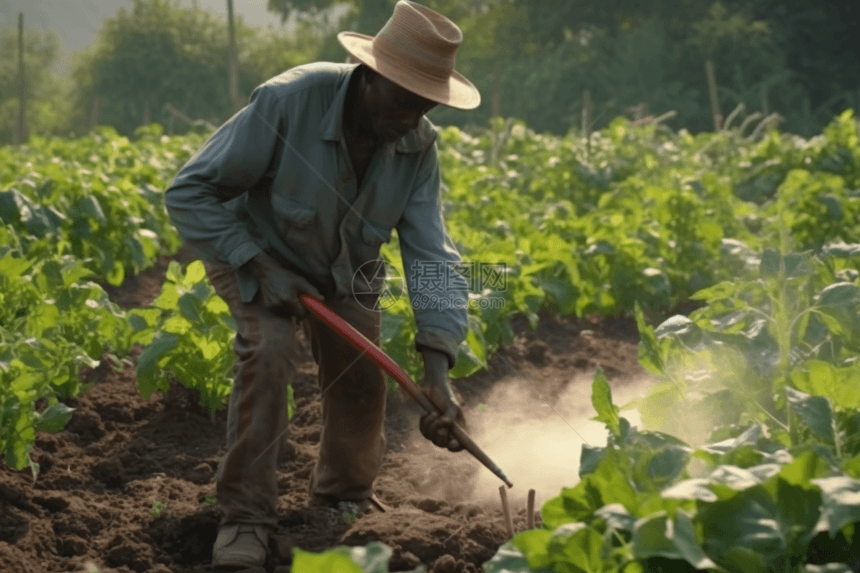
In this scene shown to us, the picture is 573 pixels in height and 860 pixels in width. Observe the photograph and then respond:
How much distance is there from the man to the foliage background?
76.0 feet

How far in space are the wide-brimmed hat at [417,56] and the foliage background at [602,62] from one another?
23356mm

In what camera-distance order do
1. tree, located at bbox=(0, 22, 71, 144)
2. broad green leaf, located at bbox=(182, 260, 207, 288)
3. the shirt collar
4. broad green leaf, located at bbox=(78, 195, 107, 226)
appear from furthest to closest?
1. tree, located at bbox=(0, 22, 71, 144)
2. broad green leaf, located at bbox=(78, 195, 107, 226)
3. broad green leaf, located at bbox=(182, 260, 207, 288)
4. the shirt collar

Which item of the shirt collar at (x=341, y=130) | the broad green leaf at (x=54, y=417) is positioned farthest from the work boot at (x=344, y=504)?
the shirt collar at (x=341, y=130)

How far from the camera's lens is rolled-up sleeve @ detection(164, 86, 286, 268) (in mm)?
3297

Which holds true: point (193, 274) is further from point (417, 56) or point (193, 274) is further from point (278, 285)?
point (417, 56)

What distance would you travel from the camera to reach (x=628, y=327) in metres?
6.78

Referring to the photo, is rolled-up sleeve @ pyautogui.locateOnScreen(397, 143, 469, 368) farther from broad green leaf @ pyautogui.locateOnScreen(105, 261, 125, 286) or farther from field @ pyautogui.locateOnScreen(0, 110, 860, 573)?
broad green leaf @ pyautogui.locateOnScreen(105, 261, 125, 286)

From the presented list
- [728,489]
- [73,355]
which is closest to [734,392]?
[728,489]

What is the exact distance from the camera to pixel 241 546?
323 cm

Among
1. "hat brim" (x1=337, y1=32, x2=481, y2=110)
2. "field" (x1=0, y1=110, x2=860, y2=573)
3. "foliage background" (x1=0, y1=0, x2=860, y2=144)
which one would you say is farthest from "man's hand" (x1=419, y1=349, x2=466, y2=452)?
"foliage background" (x1=0, y1=0, x2=860, y2=144)

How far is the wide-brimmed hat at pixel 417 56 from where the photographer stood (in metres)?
3.15

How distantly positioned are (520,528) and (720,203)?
5004mm

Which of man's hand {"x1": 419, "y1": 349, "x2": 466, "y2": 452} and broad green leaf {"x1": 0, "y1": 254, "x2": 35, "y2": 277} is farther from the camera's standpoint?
broad green leaf {"x1": 0, "y1": 254, "x2": 35, "y2": 277}

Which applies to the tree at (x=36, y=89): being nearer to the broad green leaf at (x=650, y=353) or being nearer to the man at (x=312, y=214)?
the man at (x=312, y=214)
